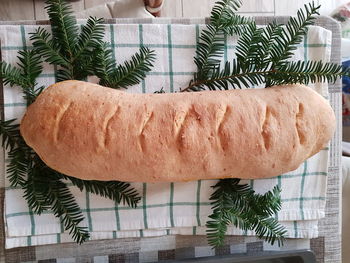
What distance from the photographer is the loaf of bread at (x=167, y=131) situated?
76cm

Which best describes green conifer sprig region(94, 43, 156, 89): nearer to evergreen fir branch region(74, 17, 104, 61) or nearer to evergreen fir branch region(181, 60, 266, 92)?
evergreen fir branch region(74, 17, 104, 61)

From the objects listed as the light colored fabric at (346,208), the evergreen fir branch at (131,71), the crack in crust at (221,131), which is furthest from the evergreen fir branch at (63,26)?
the light colored fabric at (346,208)

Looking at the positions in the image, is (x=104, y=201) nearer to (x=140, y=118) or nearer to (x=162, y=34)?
(x=140, y=118)

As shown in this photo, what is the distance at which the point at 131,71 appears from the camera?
0.86 metres

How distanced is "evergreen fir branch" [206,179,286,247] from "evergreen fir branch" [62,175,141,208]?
8.0 inches

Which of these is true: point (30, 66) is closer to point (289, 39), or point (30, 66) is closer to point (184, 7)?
point (289, 39)

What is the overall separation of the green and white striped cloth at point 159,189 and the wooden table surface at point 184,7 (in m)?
0.45

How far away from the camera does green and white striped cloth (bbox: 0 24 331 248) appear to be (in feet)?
2.91

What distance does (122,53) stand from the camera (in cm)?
89

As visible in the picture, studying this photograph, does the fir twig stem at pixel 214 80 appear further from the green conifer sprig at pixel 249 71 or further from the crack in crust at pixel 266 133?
the crack in crust at pixel 266 133

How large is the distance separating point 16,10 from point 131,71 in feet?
2.19

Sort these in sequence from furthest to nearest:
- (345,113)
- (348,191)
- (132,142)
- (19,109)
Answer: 1. (345,113)
2. (348,191)
3. (19,109)
4. (132,142)

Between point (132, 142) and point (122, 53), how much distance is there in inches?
10.2

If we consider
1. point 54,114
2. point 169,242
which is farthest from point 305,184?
point 54,114
